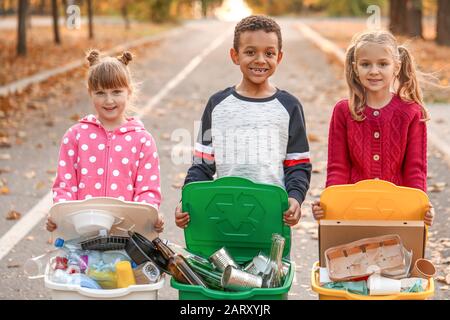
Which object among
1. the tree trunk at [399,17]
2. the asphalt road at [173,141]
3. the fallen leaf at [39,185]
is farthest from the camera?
the tree trunk at [399,17]

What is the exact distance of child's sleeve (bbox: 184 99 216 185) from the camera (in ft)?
12.3

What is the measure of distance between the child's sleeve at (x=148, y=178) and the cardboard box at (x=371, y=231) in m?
0.77

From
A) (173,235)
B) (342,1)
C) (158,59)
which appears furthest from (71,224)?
(342,1)

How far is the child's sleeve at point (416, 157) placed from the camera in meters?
3.68

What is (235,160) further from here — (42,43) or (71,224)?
(42,43)

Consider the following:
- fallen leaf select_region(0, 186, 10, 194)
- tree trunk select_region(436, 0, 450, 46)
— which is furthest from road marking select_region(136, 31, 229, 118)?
tree trunk select_region(436, 0, 450, 46)

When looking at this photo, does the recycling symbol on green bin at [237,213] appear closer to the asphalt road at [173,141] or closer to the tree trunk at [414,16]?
the asphalt road at [173,141]

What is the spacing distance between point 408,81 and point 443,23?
2199 centimetres

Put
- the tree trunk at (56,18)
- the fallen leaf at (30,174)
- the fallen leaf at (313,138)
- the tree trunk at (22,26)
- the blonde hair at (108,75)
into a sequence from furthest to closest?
the tree trunk at (56,18), the tree trunk at (22,26), the fallen leaf at (313,138), the fallen leaf at (30,174), the blonde hair at (108,75)

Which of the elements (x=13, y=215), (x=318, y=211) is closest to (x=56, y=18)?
(x=13, y=215)

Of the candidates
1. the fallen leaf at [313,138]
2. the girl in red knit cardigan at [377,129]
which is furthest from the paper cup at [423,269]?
the fallen leaf at [313,138]

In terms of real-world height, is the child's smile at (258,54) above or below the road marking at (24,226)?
above

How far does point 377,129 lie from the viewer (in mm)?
3723

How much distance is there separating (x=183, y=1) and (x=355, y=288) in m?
46.8
